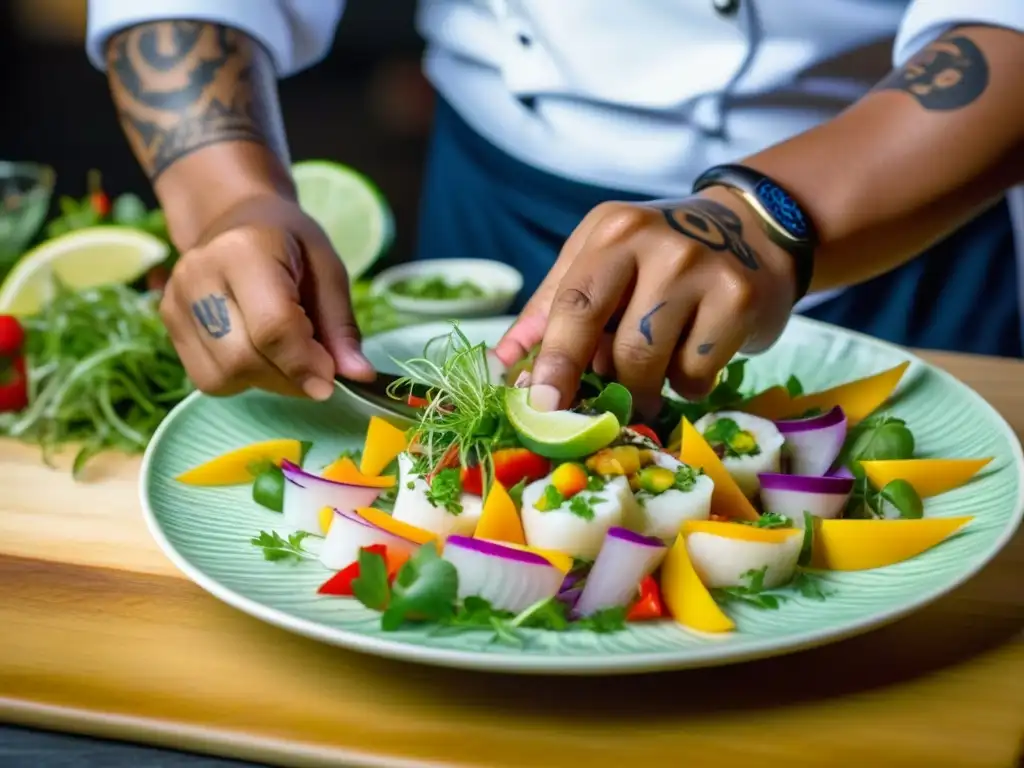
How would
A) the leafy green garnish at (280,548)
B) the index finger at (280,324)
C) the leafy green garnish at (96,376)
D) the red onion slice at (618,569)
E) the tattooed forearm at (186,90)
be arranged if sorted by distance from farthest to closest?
the tattooed forearm at (186,90), the leafy green garnish at (96,376), the index finger at (280,324), the leafy green garnish at (280,548), the red onion slice at (618,569)

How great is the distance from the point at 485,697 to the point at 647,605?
6.3 inches

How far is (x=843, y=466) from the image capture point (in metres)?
1.32

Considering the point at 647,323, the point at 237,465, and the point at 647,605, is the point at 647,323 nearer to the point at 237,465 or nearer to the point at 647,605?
the point at 647,605

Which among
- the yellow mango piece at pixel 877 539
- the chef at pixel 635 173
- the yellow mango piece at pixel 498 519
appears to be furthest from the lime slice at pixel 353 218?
the yellow mango piece at pixel 877 539

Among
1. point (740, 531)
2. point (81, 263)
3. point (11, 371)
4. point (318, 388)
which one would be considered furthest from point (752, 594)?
point (81, 263)

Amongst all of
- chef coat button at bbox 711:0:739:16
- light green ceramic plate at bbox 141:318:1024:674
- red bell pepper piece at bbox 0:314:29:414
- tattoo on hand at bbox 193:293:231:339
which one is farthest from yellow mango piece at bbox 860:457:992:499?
red bell pepper piece at bbox 0:314:29:414

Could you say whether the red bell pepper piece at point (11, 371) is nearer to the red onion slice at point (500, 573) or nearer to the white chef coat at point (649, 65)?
the white chef coat at point (649, 65)

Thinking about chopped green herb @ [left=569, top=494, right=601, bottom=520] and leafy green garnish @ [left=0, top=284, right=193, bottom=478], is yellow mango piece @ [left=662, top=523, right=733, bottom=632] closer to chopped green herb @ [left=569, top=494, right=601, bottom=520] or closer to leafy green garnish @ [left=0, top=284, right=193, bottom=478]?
chopped green herb @ [left=569, top=494, right=601, bottom=520]

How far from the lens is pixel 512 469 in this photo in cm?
117

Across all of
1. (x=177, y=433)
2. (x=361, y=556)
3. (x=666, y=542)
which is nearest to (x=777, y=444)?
(x=666, y=542)

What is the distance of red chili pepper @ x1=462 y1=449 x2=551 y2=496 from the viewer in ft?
3.84

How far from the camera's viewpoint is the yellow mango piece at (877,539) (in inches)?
43.7

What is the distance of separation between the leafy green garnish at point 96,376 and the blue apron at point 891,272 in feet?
2.23

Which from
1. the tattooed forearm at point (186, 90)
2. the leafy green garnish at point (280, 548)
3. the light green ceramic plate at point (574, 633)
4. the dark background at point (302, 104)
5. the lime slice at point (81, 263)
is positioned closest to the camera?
the light green ceramic plate at point (574, 633)
